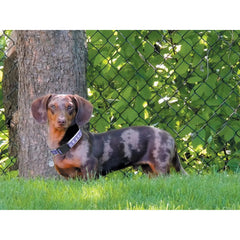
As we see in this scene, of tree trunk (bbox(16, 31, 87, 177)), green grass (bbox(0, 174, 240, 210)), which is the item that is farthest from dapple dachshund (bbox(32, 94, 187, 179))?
tree trunk (bbox(16, 31, 87, 177))

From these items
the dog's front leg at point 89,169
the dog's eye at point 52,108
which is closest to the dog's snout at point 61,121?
the dog's eye at point 52,108

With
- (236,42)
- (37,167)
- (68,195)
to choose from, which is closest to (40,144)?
(37,167)

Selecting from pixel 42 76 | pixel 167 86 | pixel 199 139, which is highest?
pixel 42 76

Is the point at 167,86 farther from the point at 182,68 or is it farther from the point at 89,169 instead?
the point at 89,169

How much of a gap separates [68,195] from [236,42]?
259 cm

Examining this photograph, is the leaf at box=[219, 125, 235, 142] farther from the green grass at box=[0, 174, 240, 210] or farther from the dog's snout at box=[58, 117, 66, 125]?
the dog's snout at box=[58, 117, 66, 125]

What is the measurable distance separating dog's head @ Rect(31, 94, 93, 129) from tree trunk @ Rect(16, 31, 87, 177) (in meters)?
0.44

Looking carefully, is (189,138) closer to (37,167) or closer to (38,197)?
(37,167)

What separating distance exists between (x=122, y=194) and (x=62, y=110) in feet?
2.57

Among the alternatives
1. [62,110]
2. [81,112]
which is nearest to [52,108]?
[62,110]

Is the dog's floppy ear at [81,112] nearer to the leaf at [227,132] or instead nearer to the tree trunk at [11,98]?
the tree trunk at [11,98]

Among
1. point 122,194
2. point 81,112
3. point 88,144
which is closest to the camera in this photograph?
point 122,194

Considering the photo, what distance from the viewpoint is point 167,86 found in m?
5.78

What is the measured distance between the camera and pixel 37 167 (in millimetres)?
4781
